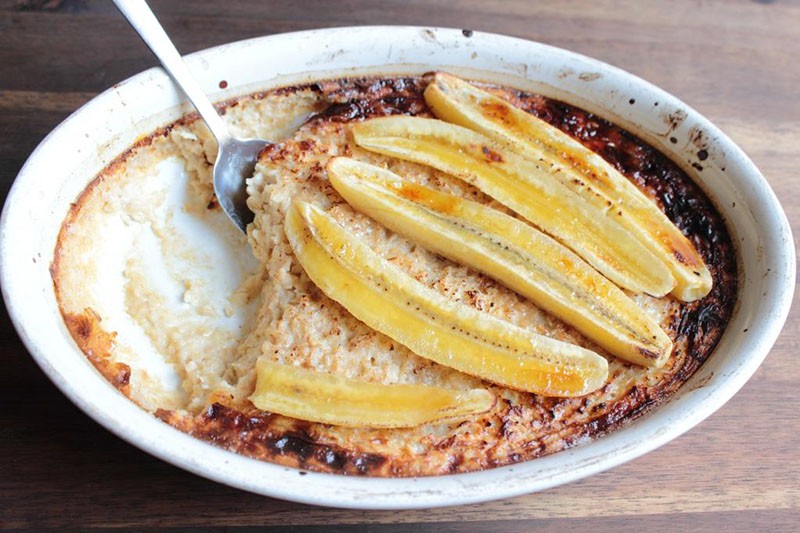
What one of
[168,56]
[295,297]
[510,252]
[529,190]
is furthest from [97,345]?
[529,190]

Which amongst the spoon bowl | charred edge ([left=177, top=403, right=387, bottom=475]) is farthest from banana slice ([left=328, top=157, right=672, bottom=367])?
charred edge ([left=177, top=403, right=387, bottom=475])

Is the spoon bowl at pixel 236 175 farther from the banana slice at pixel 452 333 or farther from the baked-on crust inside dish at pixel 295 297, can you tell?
the banana slice at pixel 452 333

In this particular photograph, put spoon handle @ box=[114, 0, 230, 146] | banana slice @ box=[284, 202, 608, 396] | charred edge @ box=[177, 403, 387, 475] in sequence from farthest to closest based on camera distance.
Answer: spoon handle @ box=[114, 0, 230, 146], banana slice @ box=[284, 202, 608, 396], charred edge @ box=[177, 403, 387, 475]

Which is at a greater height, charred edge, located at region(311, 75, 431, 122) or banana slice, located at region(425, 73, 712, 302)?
charred edge, located at region(311, 75, 431, 122)

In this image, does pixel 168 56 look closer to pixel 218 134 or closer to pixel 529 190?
pixel 218 134

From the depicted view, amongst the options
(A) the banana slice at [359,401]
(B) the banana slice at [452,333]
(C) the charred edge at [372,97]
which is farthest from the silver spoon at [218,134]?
(A) the banana slice at [359,401]

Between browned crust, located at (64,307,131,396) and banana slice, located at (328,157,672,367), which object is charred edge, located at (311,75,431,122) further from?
browned crust, located at (64,307,131,396)
